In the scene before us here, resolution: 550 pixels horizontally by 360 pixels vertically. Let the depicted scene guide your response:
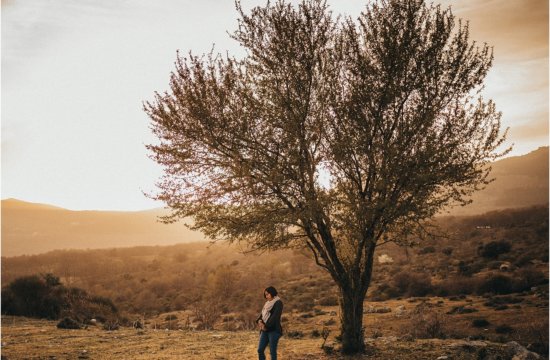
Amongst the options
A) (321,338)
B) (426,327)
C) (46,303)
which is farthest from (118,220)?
(426,327)

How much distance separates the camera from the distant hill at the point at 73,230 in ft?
461

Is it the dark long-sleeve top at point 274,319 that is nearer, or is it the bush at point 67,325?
the dark long-sleeve top at point 274,319

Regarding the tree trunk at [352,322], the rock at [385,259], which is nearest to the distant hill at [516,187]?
the rock at [385,259]

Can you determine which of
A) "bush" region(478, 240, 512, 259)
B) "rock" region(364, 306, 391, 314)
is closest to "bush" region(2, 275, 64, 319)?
"rock" region(364, 306, 391, 314)

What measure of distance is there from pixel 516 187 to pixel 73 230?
594 ft

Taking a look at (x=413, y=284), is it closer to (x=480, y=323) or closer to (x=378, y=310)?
(x=378, y=310)

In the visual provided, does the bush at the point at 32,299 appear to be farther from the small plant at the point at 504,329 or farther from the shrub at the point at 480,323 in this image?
the small plant at the point at 504,329

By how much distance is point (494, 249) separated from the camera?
3641 centimetres

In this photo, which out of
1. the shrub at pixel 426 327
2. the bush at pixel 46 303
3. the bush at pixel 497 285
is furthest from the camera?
the bush at pixel 497 285

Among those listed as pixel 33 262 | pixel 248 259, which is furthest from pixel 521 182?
pixel 33 262

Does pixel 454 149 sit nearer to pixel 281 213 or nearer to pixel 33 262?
pixel 281 213

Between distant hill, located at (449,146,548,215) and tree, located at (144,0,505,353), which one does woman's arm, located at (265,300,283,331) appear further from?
distant hill, located at (449,146,548,215)

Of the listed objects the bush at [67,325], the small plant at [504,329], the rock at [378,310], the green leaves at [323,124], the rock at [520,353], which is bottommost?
the rock at [378,310]

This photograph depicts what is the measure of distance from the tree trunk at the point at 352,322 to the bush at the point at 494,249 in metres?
29.5
